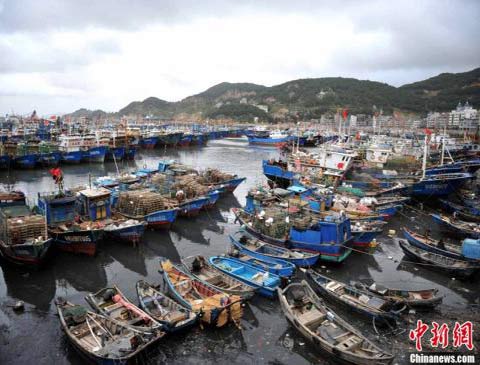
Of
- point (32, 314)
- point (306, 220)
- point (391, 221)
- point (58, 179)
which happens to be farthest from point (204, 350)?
point (391, 221)

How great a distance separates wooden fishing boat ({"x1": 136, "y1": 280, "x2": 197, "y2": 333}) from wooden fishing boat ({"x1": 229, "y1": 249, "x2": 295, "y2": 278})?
4268 mm

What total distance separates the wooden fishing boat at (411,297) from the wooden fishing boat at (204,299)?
17.0 ft

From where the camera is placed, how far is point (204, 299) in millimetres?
11586

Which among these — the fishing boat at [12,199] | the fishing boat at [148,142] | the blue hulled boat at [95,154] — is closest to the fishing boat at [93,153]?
the blue hulled boat at [95,154]

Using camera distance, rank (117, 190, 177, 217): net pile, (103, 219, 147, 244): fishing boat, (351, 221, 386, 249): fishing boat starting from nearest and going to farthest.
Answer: (351, 221, 386, 249): fishing boat
(103, 219, 147, 244): fishing boat
(117, 190, 177, 217): net pile

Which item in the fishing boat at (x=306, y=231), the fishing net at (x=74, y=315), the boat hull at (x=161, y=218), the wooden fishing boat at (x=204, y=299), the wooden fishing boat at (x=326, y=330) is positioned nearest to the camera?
the wooden fishing boat at (x=326, y=330)

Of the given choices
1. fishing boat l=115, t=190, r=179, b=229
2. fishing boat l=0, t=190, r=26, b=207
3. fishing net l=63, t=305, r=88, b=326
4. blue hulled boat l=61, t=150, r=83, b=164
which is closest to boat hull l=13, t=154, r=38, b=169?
blue hulled boat l=61, t=150, r=83, b=164

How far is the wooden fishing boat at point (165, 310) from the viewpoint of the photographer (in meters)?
10.1

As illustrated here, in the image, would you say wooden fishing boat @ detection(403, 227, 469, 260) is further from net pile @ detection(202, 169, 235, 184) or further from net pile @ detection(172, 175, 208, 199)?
net pile @ detection(202, 169, 235, 184)

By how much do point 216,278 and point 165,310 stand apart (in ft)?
8.65

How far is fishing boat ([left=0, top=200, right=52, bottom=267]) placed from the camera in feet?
46.7

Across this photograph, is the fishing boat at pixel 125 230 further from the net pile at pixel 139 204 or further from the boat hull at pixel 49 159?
the boat hull at pixel 49 159

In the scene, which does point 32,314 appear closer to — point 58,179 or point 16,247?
point 16,247

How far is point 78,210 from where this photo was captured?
18.9m
